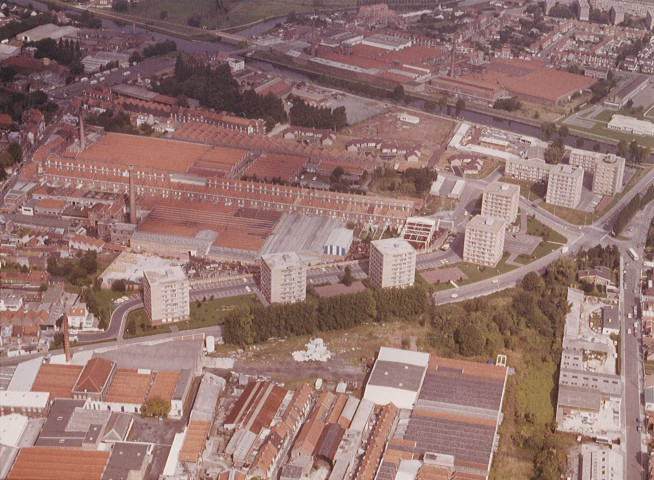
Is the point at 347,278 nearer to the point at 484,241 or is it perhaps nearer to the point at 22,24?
the point at 484,241

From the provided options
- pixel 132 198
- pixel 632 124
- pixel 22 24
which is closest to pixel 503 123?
pixel 632 124

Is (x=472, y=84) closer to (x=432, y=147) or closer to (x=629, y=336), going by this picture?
(x=432, y=147)

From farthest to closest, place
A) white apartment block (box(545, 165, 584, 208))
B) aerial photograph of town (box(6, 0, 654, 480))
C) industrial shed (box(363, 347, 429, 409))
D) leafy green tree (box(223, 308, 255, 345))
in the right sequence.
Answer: white apartment block (box(545, 165, 584, 208))
leafy green tree (box(223, 308, 255, 345))
industrial shed (box(363, 347, 429, 409))
aerial photograph of town (box(6, 0, 654, 480))

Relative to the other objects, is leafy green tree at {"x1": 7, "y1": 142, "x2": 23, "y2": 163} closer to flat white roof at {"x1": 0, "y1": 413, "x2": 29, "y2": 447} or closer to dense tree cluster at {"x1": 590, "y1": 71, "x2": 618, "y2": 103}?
flat white roof at {"x1": 0, "y1": 413, "x2": 29, "y2": 447}

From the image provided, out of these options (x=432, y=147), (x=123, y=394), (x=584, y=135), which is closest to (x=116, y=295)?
(x=123, y=394)

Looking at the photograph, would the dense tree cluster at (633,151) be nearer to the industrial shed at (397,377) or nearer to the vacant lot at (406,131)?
the vacant lot at (406,131)

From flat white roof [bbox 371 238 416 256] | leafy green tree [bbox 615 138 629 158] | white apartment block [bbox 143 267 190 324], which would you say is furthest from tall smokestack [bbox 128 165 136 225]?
leafy green tree [bbox 615 138 629 158]

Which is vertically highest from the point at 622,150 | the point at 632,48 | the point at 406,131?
the point at 622,150
